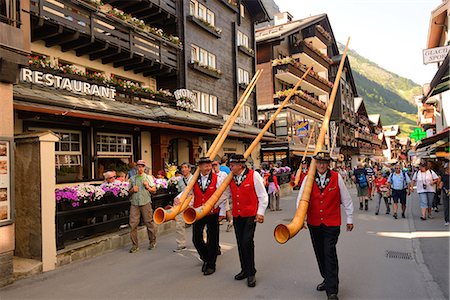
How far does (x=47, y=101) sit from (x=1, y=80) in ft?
15.1

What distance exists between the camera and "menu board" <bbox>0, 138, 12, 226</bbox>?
584cm

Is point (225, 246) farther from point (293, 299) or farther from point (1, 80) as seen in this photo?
point (1, 80)

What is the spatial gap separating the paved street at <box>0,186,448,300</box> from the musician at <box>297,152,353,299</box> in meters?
0.57

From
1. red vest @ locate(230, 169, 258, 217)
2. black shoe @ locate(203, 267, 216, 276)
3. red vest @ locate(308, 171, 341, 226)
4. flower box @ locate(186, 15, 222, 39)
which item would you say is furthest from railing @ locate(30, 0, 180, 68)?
red vest @ locate(308, 171, 341, 226)

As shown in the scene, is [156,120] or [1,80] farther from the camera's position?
[156,120]

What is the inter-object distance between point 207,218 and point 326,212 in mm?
2131

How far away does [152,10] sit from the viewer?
57.3 feet

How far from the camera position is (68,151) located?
1269cm

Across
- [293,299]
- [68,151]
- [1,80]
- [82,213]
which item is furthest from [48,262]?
[68,151]

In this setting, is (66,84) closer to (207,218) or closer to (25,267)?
(25,267)

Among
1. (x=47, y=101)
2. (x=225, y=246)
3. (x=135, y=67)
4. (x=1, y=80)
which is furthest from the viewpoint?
(x=135, y=67)

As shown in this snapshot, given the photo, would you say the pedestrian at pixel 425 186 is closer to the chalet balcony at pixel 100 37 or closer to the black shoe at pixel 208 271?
the black shoe at pixel 208 271

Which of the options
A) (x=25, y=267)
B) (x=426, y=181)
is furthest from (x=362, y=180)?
(x=25, y=267)

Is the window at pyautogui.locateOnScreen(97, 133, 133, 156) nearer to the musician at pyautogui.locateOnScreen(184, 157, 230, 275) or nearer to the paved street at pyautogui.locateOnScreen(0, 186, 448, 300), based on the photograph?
the paved street at pyautogui.locateOnScreen(0, 186, 448, 300)
